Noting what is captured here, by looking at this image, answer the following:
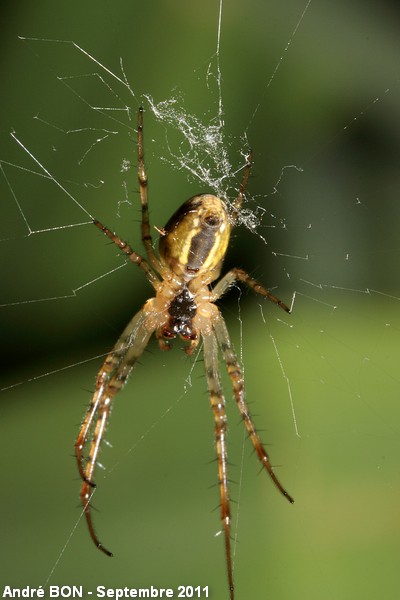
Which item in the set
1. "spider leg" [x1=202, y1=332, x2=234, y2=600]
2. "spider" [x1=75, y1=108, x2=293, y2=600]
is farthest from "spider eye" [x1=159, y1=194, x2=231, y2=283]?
"spider leg" [x1=202, y1=332, x2=234, y2=600]

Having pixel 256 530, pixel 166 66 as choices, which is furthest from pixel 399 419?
pixel 166 66

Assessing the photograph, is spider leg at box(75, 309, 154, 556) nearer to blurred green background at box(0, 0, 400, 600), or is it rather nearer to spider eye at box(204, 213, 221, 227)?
blurred green background at box(0, 0, 400, 600)

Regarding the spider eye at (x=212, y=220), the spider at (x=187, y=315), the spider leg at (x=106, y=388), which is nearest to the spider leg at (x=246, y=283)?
the spider at (x=187, y=315)

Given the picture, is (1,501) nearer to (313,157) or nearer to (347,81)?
(313,157)

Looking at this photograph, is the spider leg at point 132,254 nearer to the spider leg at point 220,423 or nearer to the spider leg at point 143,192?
the spider leg at point 143,192

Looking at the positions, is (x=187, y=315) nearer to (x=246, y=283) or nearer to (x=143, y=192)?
(x=246, y=283)

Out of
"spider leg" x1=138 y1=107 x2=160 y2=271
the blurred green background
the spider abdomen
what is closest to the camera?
the blurred green background
